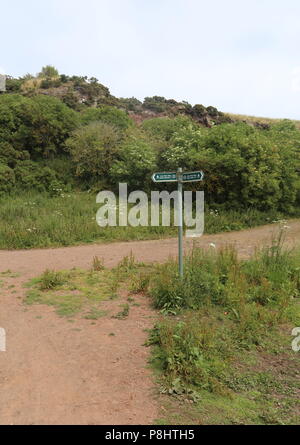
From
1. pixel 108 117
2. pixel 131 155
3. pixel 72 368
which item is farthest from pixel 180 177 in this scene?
pixel 108 117

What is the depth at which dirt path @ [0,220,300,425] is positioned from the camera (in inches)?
121

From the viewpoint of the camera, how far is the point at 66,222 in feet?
38.3

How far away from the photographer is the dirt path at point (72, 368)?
10.1 feet

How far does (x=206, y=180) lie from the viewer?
1374 cm

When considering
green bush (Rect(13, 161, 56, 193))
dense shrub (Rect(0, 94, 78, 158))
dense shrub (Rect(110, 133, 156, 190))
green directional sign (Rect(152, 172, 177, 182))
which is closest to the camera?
green directional sign (Rect(152, 172, 177, 182))

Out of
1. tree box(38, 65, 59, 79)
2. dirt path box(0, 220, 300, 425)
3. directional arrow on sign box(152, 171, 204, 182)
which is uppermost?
tree box(38, 65, 59, 79)

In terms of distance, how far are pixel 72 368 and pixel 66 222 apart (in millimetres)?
8263

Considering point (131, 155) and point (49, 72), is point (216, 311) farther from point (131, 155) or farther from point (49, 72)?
point (49, 72)

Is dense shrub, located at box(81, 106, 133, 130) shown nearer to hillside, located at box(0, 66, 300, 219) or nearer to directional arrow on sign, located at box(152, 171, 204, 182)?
hillside, located at box(0, 66, 300, 219)

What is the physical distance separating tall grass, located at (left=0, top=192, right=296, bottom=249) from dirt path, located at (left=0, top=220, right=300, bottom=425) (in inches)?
156

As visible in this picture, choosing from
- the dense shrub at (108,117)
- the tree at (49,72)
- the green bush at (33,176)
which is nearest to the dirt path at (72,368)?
the green bush at (33,176)

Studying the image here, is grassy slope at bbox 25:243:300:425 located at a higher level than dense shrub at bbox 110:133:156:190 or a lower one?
lower

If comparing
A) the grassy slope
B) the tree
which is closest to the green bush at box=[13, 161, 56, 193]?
the grassy slope
